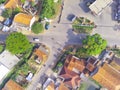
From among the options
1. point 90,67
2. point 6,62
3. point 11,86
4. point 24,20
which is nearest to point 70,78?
point 90,67

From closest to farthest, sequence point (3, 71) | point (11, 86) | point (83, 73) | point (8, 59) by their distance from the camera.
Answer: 1. point (11, 86)
2. point (83, 73)
3. point (3, 71)
4. point (8, 59)

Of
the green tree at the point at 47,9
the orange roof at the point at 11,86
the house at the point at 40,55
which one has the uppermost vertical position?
the green tree at the point at 47,9

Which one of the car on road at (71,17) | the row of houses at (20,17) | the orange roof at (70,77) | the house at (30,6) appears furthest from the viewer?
the house at (30,6)

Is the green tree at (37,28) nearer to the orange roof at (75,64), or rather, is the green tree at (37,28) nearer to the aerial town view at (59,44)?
the aerial town view at (59,44)

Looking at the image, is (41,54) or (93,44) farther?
(41,54)

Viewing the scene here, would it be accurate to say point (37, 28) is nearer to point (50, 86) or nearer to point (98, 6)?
point (50, 86)

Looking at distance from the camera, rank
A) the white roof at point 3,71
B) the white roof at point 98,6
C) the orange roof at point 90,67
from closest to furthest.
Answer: the orange roof at point 90,67 < the white roof at point 3,71 < the white roof at point 98,6

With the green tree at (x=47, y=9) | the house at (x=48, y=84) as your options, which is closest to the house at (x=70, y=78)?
the house at (x=48, y=84)

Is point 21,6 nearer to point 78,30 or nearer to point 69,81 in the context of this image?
point 78,30
